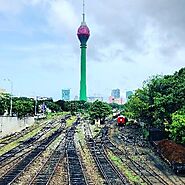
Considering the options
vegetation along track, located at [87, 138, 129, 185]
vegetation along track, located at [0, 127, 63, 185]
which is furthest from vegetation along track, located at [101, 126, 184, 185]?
vegetation along track, located at [0, 127, 63, 185]

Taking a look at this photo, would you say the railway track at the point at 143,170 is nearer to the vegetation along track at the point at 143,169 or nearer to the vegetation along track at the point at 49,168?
the vegetation along track at the point at 143,169

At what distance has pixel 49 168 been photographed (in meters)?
35.9

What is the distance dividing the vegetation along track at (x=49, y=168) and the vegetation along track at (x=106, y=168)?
3.83 m

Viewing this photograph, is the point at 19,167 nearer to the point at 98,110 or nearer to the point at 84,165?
the point at 84,165

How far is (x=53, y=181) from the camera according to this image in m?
29.9

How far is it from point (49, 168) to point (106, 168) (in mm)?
5024

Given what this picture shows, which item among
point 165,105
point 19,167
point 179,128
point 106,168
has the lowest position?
point 106,168

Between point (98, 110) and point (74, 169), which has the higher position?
point (98, 110)

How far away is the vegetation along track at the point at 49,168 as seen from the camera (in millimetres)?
30094

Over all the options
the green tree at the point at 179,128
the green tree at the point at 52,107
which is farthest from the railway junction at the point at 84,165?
the green tree at the point at 52,107

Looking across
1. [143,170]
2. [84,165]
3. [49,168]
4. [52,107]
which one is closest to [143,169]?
[143,170]

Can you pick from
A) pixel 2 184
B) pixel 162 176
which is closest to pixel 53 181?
pixel 2 184

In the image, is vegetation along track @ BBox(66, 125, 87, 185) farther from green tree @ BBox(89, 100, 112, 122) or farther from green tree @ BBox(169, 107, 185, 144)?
green tree @ BBox(89, 100, 112, 122)

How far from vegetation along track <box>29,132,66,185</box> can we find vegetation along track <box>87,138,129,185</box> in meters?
3.83
